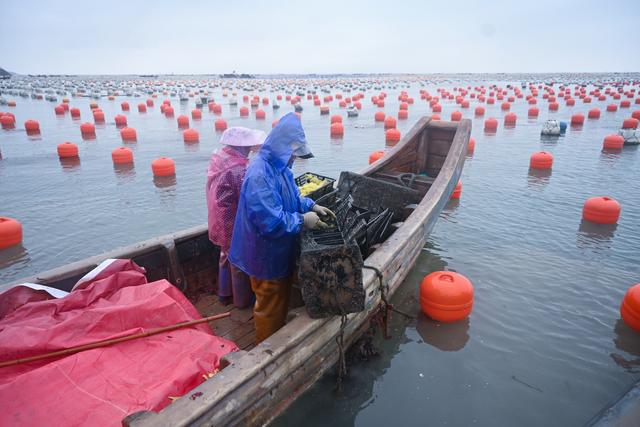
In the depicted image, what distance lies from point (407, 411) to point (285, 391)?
1.51 metres

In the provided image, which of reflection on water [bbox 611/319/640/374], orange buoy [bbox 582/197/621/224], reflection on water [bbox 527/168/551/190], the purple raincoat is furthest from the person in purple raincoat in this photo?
reflection on water [bbox 527/168/551/190]

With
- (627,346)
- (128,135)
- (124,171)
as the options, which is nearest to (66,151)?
(124,171)

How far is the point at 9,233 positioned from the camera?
24.6 feet

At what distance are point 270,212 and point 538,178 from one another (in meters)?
10.8

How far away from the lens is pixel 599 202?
8.02 m

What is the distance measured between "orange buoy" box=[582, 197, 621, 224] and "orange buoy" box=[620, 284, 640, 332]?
11.9 feet

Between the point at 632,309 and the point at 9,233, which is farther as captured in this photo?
the point at 9,233

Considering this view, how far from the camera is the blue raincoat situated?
3.05 m

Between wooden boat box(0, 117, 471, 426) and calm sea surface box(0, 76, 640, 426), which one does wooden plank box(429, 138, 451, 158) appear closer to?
wooden boat box(0, 117, 471, 426)

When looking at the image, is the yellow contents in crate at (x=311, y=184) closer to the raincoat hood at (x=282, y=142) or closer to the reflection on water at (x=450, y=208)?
the raincoat hood at (x=282, y=142)

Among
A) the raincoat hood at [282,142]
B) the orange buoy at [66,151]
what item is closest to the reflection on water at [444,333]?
the raincoat hood at [282,142]

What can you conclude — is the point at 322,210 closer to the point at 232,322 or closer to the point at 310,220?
the point at 310,220

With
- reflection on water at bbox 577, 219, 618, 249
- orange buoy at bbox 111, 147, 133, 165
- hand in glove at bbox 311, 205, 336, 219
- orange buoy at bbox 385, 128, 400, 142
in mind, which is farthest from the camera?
orange buoy at bbox 385, 128, 400, 142

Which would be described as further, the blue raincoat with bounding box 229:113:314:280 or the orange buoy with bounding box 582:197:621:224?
the orange buoy with bounding box 582:197:621:224
